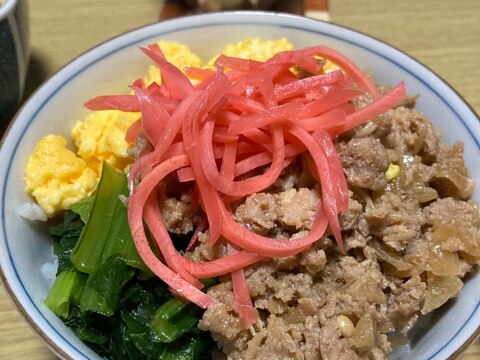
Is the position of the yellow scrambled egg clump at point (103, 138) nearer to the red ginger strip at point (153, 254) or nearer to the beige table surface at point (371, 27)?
the red ginger strip at point (153, 254)

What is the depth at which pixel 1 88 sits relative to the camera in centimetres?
197

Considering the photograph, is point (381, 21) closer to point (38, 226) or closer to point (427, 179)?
point (427, 179)

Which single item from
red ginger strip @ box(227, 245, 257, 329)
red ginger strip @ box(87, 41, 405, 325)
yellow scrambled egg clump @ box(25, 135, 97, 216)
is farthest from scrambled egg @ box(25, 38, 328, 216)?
red ginger strip @ box(227, 245, 257, 329)

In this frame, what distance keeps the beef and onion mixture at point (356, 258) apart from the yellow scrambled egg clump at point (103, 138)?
1.17 feet

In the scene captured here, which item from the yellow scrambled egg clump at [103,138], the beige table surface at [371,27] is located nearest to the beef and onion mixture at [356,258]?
the yellow scrambled egg clump at [103,138]

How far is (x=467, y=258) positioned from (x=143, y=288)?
0.82 m

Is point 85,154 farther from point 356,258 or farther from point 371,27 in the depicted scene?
point 371,27

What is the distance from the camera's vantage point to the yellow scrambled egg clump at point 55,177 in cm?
159

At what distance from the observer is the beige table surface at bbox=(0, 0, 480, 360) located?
2414mm

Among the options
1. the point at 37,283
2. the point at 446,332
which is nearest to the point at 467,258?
the point at 446,332

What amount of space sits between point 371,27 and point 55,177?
167 centimetres

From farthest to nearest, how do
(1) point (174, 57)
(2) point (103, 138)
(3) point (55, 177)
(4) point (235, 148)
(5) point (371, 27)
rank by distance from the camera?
(5) point (371, 27)
(1) point (174, 57)
(2) point (103, 138)
(3) point (55, 177)
(4) point (235, 148)

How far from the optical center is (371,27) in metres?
2.62

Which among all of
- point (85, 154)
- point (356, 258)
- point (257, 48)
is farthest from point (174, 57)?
point (356, 258)
